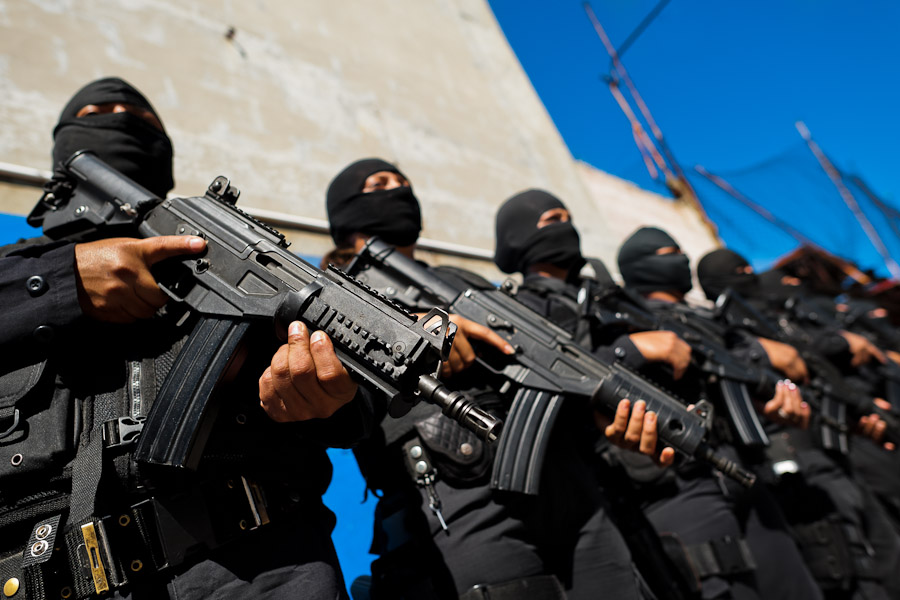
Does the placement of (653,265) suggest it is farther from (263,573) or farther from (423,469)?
(263,573)

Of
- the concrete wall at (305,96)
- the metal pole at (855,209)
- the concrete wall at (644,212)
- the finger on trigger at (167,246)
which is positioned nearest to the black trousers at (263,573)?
the finger on trigger at (167,246)

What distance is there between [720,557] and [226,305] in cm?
254

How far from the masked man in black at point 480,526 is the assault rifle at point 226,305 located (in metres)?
0.67

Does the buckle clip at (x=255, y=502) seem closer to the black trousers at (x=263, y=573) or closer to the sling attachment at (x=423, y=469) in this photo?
the black trousers at (x=263, y=573)

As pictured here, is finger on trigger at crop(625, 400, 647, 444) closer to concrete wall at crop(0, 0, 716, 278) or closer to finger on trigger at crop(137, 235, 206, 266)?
finger on trigger at crop(137, 235, 206, 266)

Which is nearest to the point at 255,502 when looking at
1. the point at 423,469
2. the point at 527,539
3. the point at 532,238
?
the point at 423,469

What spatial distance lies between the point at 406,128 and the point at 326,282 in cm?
461

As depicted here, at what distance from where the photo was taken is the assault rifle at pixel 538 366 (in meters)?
2.43

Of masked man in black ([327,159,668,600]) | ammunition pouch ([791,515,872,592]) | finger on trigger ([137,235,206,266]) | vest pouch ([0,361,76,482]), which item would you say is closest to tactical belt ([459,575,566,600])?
masked man in black ([327,159,668,600])

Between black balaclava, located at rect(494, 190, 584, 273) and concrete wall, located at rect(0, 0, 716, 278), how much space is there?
1414 mm

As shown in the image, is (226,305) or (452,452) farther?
(452,452)

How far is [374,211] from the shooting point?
2734mm

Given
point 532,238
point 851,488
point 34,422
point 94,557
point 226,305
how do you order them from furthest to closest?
1. point 851,488
2. point 532,238
3. point 226,305
4. point 34,422
5. point 94,557

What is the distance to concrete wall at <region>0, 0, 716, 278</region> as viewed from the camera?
364 cm
